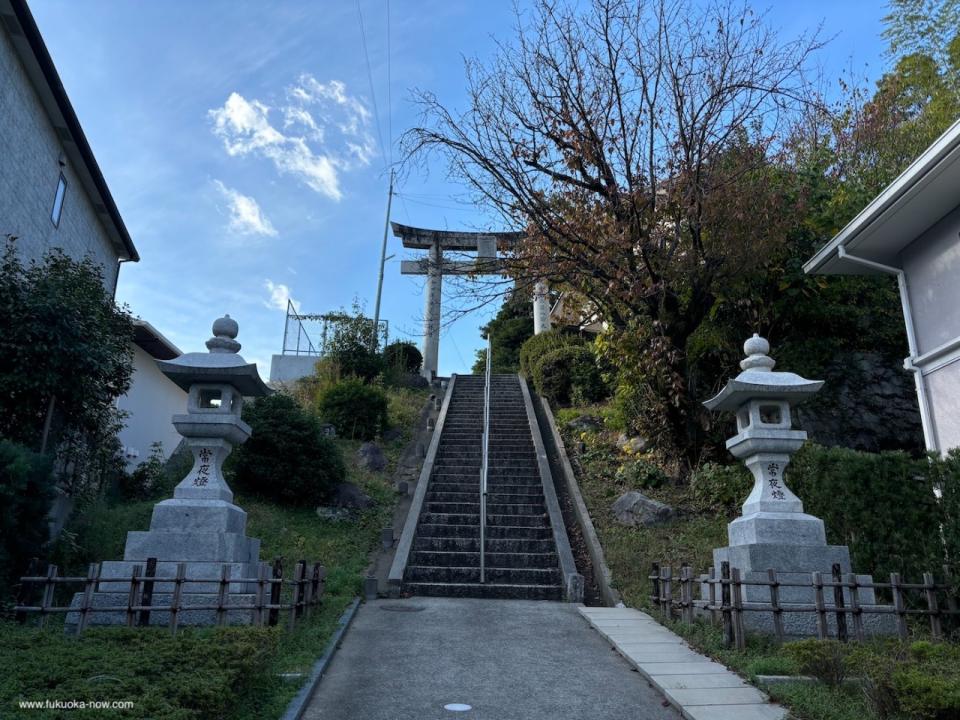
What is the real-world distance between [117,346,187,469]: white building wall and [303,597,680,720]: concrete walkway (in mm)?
8638

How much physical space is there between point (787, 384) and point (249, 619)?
5.79m

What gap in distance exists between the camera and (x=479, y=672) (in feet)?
17.7

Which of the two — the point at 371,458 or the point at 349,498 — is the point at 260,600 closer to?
the point at 349,498

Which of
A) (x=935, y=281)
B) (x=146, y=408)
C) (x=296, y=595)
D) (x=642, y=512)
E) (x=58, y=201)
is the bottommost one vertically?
(x=296, y=595)

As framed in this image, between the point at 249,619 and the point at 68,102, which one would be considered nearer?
the point at 249,619

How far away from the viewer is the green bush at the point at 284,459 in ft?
37.5

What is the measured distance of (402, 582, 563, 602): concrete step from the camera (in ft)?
29.2

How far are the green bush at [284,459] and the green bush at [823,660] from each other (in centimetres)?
855

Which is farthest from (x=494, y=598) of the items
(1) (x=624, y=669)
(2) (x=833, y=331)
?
(2) (x=833, y=331)

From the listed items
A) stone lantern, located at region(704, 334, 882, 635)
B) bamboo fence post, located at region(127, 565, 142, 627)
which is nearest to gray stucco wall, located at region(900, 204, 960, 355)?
stone lantern, located at region(704, 334, 882, 635)

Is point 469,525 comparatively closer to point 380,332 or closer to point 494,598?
point 494,598

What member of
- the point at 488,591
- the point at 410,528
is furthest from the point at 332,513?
the point at 488,591

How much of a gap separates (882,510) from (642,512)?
4.15 metres

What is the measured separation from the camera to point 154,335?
13625mm
